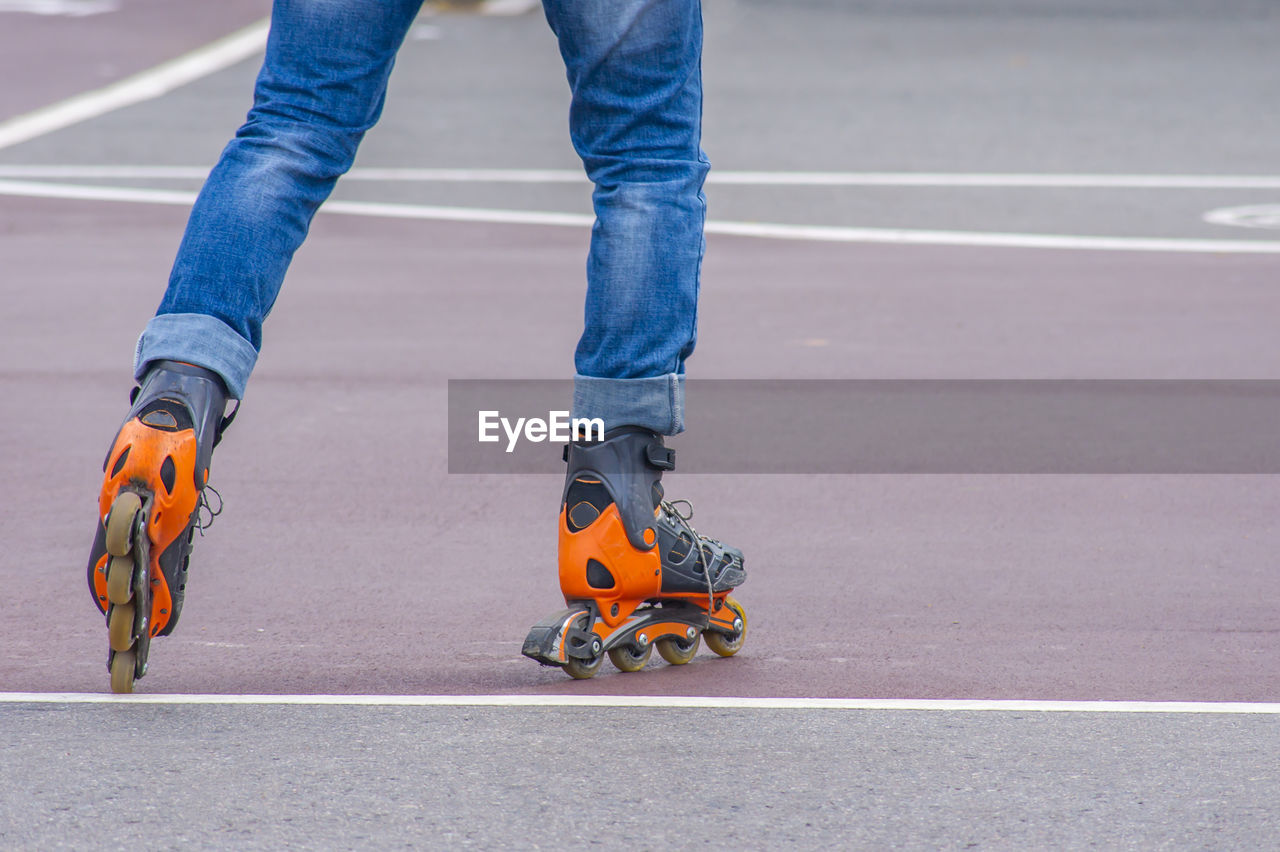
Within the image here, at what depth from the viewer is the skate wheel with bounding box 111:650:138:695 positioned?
132 inches

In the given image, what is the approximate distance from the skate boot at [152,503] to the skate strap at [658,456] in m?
0.76

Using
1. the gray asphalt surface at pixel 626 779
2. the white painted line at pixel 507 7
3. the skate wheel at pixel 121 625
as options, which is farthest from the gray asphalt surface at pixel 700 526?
the white painted line at pixel 507 7

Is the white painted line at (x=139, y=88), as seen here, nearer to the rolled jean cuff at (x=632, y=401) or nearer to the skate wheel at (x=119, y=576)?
the rolled jean cuff at (x=632, y=401)

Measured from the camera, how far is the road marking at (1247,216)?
11242 millimetres

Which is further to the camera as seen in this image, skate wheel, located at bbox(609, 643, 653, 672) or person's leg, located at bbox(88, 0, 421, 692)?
skate wheel, located at bbox(609, 643, 653, 672)

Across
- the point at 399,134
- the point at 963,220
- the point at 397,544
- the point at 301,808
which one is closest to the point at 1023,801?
the point at 301,808

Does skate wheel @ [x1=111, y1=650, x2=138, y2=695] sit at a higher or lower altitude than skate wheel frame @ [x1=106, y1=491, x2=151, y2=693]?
lower

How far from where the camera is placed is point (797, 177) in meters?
13.2

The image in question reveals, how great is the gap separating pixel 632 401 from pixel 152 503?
2.85 feet

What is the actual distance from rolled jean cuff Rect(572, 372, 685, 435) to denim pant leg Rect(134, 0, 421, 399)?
588mm

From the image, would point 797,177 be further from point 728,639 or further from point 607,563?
point 607,563

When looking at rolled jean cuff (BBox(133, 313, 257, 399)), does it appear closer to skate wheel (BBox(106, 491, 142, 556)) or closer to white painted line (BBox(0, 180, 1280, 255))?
skate wheel (BBox(106, 491, 142, 556))

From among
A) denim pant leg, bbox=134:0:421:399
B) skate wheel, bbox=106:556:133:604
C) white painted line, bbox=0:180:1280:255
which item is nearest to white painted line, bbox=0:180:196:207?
white painted line, bbox=0:180:1280:255

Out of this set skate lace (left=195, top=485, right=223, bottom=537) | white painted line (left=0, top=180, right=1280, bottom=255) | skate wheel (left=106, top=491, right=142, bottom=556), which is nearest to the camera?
skate wheel (left=106, top=491, right=142, bottom=556)
